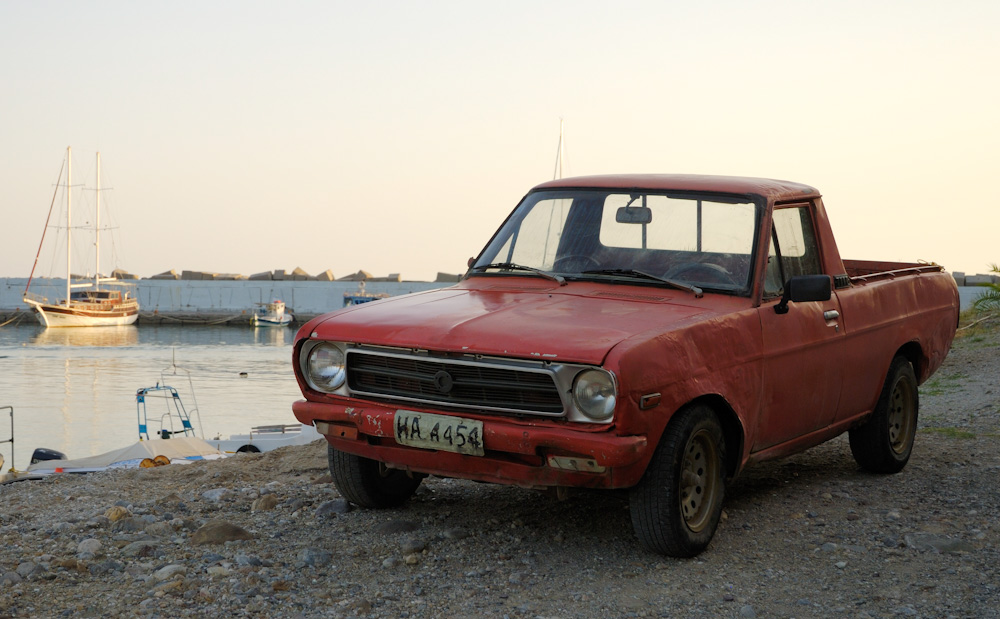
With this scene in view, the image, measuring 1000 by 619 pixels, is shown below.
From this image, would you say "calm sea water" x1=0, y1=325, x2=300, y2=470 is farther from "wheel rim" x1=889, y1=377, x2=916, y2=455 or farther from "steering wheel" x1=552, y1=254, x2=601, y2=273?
"steering wheel" x1=552, y1=254, x2=601, y2=273

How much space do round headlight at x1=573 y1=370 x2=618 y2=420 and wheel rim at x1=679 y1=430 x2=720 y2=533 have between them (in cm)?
69

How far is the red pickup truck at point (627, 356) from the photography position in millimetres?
4637

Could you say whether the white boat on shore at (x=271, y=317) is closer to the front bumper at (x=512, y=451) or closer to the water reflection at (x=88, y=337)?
the water reflection at (x=88, y=337)

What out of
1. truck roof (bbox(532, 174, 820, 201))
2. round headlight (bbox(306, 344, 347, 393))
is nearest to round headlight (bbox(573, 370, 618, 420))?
round headlight (bbox(306, 344, 347, 393))

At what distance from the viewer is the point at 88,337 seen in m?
116

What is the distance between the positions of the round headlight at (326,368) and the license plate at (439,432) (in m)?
0.50

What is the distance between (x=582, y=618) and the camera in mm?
4289

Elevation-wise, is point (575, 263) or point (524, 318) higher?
point (575, 263)

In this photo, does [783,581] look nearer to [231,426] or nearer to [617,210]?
[617,210]

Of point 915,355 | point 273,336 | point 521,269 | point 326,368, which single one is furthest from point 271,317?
point 326,368

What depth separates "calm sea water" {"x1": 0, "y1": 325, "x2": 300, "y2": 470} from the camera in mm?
54906

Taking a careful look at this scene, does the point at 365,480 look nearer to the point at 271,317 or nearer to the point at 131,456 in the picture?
the point at 131,456

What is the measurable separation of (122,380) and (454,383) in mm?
80803

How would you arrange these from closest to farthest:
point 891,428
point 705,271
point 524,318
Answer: point 524,318 → point 705,271 → point 891,428
